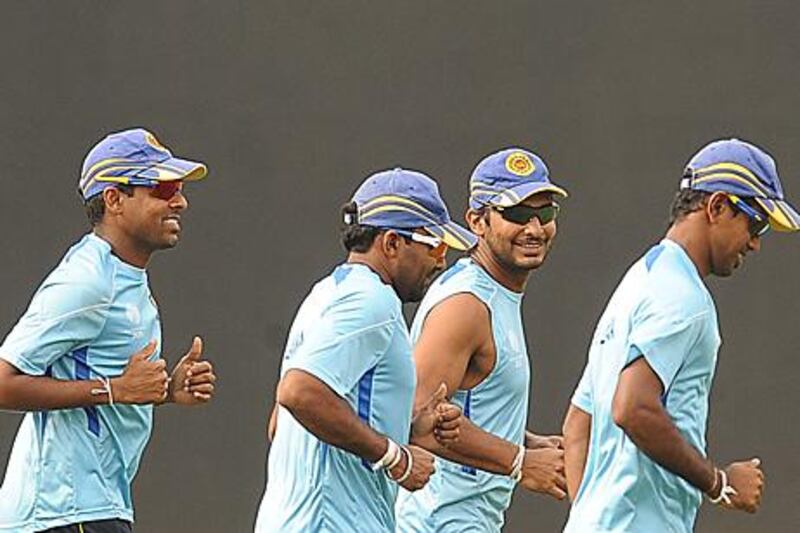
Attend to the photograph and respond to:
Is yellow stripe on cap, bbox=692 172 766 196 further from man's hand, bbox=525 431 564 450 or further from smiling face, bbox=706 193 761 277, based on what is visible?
man's hand, bbox=525 431 564 450

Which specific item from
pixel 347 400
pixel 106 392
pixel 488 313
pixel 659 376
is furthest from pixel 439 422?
pixel 106 392

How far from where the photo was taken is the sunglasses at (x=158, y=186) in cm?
609

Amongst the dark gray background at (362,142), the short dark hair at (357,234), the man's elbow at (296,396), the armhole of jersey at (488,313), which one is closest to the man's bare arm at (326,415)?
the man's elbow at (296,396)

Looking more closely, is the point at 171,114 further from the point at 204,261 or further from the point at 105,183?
the point at 105,183

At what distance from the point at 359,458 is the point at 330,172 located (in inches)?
152

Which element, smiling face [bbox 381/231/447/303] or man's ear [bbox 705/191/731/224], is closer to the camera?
man's ear [bbox 705/191/731/224]

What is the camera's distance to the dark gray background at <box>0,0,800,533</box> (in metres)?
8.86

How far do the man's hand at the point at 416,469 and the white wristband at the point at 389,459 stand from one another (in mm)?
17

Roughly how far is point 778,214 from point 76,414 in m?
1.93

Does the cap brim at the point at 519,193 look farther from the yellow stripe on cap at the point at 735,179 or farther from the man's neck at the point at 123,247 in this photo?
the yellow stripe on cap at the point at 735,179

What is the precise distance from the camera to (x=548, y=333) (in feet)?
29.5

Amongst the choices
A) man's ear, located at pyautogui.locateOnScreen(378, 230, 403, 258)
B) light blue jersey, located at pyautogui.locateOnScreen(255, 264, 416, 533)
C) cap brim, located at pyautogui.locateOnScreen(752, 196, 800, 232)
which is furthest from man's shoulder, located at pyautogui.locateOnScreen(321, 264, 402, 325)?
cap brim, located at pyautogui.locateOnScreen(752, 196, 800, 232)

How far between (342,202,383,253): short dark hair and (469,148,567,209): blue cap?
0.90 m

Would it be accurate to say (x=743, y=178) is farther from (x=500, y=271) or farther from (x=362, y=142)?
(x=362, y=142)
